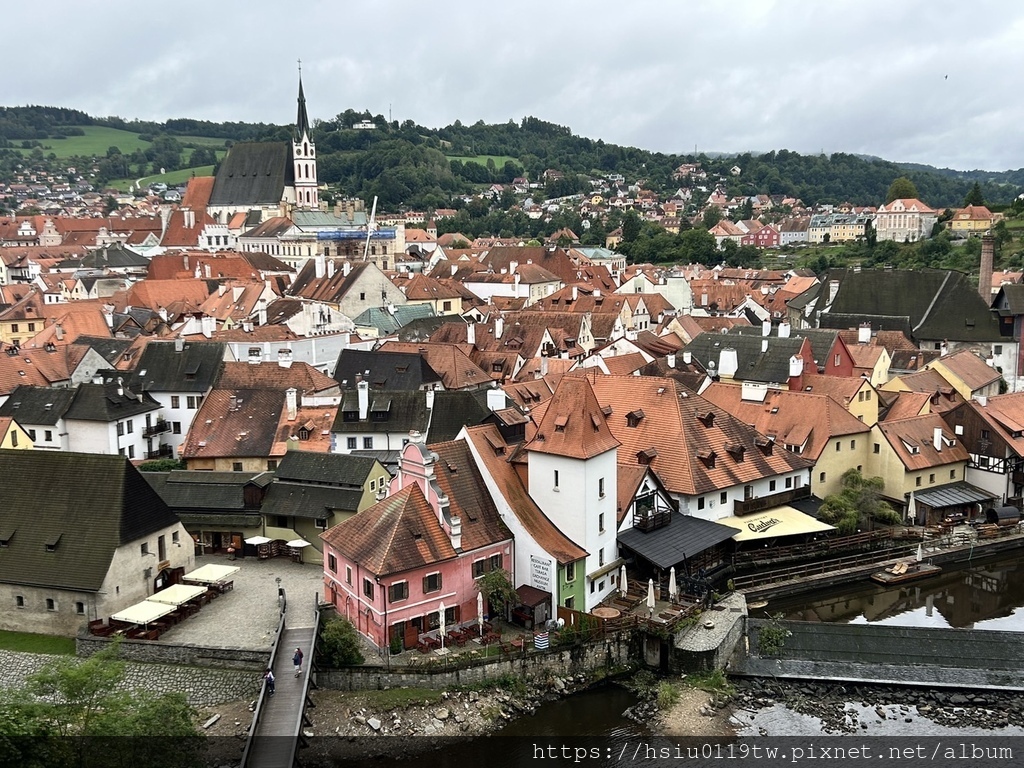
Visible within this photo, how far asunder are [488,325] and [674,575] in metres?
46.6

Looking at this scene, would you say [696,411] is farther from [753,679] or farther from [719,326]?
[719,326]

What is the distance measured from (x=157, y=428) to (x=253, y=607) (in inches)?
921

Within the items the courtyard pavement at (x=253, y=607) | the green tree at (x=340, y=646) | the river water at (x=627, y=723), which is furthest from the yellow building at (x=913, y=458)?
the green tree at (x=340, y=646)

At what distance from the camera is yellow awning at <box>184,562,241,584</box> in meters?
35.5

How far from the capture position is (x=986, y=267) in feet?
265

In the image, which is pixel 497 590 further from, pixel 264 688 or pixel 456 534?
pixel 264 688

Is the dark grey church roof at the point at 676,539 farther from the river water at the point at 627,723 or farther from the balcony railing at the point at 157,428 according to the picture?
the balcony railing at the point at 157,428

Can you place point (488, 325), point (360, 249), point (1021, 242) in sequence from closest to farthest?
point (488, 325), point (1021, 242), point (360, 249)

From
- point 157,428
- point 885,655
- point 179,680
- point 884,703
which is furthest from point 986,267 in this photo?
point 179,680

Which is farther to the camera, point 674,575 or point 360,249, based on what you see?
point 360,249

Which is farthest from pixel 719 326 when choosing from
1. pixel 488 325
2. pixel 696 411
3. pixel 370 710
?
pixel 370 710

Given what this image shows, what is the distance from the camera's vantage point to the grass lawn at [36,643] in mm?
31859

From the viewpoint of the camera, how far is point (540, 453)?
116 ft

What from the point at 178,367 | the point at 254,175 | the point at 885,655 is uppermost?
the point at 254,175
